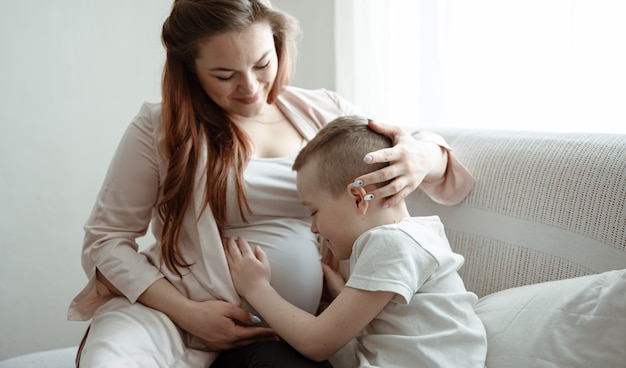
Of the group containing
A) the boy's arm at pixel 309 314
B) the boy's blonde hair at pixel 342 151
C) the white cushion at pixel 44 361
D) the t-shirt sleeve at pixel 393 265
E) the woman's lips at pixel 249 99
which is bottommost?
the white cushion at pixel 44 361

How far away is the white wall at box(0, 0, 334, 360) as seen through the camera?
7.21 feet

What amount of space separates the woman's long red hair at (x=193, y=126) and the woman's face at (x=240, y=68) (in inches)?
0.8

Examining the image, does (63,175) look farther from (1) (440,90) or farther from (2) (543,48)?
(2) (543,48)

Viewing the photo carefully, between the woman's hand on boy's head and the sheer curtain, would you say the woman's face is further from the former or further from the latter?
the sheer curtain

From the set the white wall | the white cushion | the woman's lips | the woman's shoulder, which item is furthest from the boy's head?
the white wall

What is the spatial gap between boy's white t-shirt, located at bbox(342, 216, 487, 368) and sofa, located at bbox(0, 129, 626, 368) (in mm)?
75

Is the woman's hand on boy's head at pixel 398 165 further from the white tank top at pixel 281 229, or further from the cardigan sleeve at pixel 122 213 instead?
the cardigan sleeve at pixel 122 213

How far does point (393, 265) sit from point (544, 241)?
37cm

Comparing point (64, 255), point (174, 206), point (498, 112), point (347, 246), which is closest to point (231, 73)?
point (174, 206)

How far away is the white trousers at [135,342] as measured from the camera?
114cm

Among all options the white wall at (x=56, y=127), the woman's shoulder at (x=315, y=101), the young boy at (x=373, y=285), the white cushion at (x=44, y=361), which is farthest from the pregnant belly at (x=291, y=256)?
the white wall at (x=56, y=127)

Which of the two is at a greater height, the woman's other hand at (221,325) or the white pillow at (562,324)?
the white pillow at (562,324)

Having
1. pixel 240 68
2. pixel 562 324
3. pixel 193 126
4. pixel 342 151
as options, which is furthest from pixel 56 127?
pixel 562 324

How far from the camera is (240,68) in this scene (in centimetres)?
130
